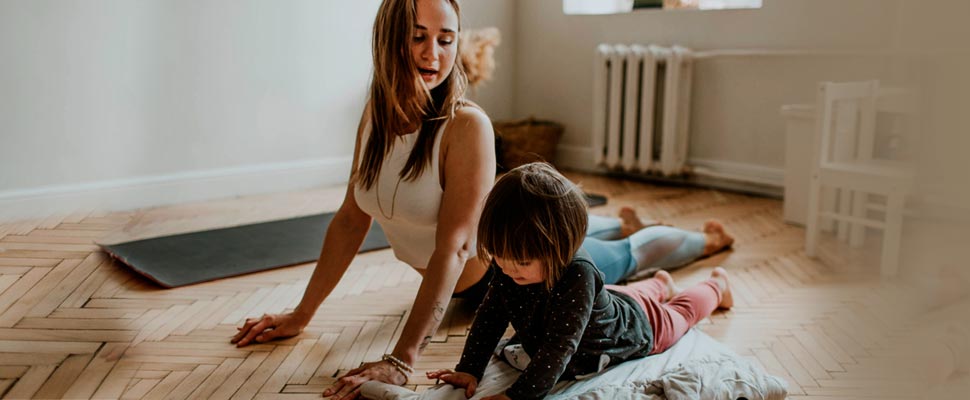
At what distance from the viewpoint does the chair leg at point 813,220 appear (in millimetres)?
2449

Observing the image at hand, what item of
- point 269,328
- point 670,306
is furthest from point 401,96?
point 670,306

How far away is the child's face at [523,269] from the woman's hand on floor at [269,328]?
690mm

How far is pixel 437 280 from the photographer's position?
1586mm

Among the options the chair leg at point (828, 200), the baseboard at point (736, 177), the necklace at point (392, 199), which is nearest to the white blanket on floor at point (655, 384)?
the necklace at point (392, 199)

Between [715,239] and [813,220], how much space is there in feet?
0.99

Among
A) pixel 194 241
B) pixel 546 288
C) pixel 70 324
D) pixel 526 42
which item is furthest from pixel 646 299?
pixel 526 42

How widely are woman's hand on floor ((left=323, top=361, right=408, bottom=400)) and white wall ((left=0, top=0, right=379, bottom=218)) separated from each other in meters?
2.11

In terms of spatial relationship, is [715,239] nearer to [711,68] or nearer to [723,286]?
[723,286]

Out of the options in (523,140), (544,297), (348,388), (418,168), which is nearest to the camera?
(544,297)

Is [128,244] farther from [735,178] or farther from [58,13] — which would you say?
[735,178]

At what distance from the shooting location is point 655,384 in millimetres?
1464

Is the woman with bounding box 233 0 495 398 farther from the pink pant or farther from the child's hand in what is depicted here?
A: the pink pant

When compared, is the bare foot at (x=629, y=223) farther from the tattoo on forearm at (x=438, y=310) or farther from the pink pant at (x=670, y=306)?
the tattoo on forearm at (x=438, y=310)

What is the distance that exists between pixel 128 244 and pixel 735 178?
251cm
